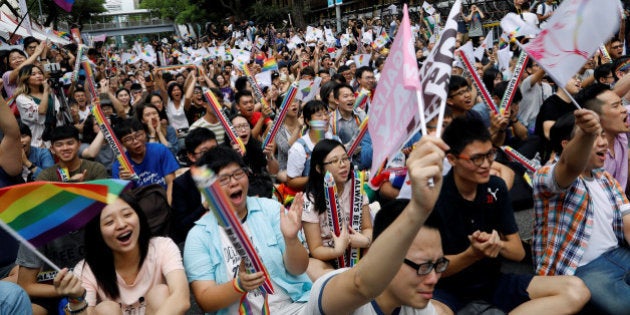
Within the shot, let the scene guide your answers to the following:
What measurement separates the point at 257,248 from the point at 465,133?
1.27m

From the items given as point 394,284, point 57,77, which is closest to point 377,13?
point 57,77

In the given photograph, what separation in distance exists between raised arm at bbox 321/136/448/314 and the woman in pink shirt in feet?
4.00

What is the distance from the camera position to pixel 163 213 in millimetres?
3387

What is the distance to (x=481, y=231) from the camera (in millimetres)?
2633

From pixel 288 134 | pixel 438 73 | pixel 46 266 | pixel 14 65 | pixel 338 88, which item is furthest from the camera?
pixel 14 65

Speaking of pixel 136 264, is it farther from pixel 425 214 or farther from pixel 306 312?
pixel 425 214

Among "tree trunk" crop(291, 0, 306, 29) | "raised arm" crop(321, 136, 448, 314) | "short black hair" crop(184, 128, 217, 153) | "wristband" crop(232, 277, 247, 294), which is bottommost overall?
"tree trunk" crop(291, 0, 306, 29)

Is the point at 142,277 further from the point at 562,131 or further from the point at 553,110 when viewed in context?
the point at 553,110

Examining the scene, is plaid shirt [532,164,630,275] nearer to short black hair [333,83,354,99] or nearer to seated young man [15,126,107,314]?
seated young man [15,126,107,314]

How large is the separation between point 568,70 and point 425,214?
1490 mm

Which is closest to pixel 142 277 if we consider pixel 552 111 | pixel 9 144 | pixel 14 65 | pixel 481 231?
pixel 9 144

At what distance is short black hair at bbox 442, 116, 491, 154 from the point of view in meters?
2.64

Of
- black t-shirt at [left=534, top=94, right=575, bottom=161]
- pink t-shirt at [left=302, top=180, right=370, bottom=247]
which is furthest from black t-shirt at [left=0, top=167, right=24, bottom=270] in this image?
black t-shirt at [left=534, top=94, right=575, bottom=161]

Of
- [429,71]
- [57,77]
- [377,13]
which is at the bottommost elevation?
[377,13]
